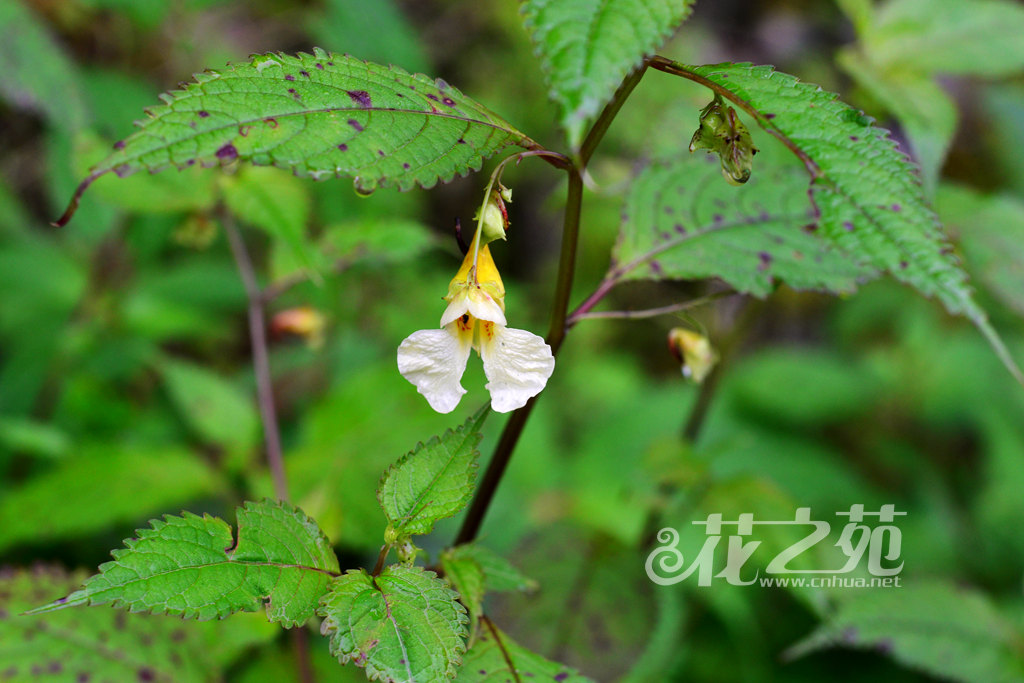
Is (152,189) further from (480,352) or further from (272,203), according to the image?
(480,352)

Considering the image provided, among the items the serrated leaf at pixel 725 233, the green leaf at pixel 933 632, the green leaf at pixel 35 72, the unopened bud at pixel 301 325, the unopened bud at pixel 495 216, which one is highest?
the green leaf at pixel 35 72

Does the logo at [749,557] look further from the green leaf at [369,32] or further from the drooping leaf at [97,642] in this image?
the green leaf at [369,32]

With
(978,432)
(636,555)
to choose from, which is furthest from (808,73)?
(636,555)

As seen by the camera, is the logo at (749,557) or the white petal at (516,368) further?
the logo at (749,557)

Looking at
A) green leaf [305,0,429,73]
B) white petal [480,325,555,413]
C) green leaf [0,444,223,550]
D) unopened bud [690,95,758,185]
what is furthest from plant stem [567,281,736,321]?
green leaf [305,0,429,73]

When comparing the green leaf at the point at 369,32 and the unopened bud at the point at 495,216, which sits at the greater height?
the green leaf at the point at 369,32

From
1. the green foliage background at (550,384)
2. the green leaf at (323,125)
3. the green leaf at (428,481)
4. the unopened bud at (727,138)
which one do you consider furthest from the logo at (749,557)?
the green leaf at (323,125)

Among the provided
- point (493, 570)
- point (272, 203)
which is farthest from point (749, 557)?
point (272, 203)

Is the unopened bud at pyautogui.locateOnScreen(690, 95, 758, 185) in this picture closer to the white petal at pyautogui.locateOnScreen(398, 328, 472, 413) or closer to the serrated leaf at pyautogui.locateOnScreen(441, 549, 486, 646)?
the white petal at pyautogui.locateOnScreen(398, 328, 472, 413)
